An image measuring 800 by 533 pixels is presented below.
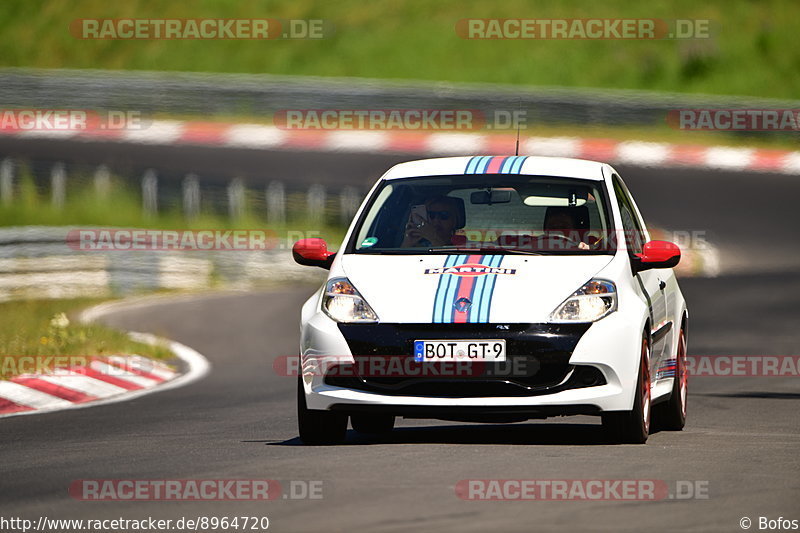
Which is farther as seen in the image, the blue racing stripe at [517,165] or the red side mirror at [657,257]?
the blue racing stripe at [517,165]

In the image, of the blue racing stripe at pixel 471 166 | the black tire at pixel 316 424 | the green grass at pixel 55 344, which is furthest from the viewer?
the green grass at pixel 55 344

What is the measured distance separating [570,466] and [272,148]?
20956 mm

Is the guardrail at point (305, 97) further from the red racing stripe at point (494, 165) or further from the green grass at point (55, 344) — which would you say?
the red racing stripe at point (494, 165)

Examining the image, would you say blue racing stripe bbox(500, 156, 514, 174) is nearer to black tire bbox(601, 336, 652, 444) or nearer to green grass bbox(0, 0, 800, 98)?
black tire bbox(601, 336, 652, 444)

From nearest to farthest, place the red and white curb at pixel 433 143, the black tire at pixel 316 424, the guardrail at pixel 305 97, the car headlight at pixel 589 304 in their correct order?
the car headlight at pixel 589 304 < the black tire at pixel 316 424 < the red and white curb at pixel 433 143 < the guardrail at pixel 305 97

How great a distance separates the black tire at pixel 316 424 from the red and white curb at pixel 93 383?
346 centimetres

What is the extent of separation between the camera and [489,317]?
27.9 ft

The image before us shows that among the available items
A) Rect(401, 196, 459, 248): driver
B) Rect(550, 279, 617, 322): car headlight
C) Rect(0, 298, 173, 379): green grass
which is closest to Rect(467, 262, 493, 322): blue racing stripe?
Rect(550, 279, 617, 322): car headlight

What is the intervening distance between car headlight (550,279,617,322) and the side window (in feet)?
2.03

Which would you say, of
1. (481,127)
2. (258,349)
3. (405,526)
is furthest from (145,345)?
(481,127)

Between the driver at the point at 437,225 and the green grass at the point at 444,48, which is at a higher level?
the green grass at the point at 444,48

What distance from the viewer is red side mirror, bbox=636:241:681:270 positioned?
9250 mm

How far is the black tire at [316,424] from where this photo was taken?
8.91 meters

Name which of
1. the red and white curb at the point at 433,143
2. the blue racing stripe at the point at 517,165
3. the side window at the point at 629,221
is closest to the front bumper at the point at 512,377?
the side window at the point at 629,221
